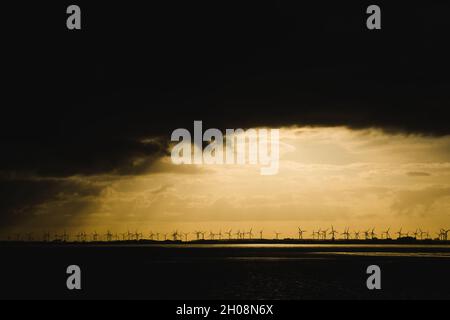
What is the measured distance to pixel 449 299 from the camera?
92062 millimetres

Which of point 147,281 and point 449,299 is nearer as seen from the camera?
point 449,299

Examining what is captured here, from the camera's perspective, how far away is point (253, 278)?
423 ft

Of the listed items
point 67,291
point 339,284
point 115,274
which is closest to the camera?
point 67,291
